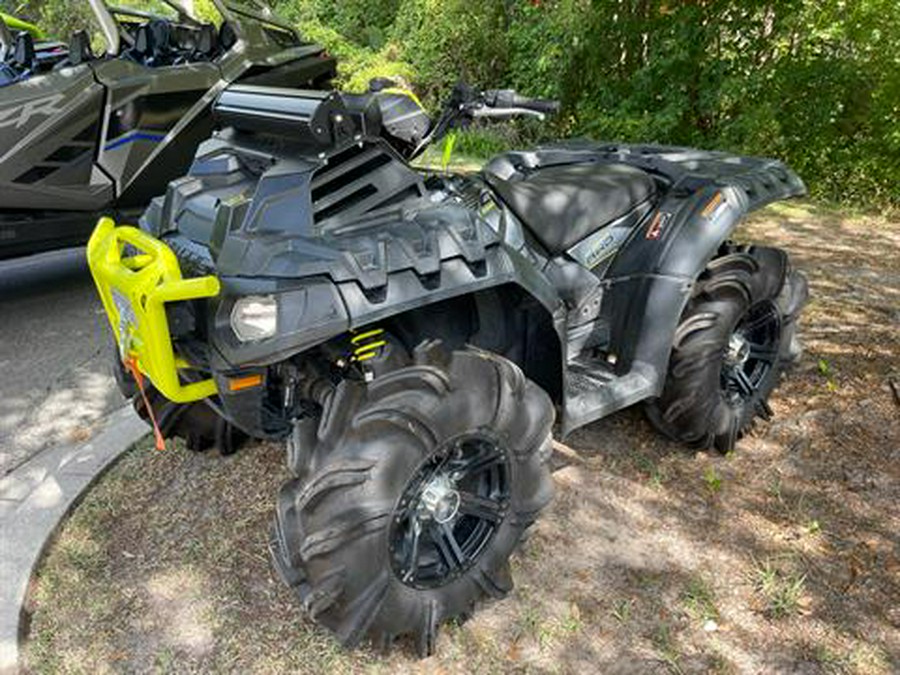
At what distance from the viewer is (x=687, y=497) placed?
10.9 ft

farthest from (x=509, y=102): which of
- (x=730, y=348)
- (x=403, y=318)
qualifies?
(x=730, y=348)

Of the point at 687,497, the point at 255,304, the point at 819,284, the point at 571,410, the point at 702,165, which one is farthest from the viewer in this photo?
the point at 819,284

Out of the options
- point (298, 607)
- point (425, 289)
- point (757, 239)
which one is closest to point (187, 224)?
point (425, 289)

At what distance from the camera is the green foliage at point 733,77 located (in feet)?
24.7

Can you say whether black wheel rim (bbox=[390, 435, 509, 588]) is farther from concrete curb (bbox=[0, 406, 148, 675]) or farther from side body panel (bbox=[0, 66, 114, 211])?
side body panel (bbox=[0, 66, 114, 211])

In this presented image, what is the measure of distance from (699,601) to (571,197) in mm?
1508

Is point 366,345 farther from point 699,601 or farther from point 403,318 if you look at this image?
point 699,601

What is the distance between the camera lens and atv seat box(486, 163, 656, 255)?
2975 mm

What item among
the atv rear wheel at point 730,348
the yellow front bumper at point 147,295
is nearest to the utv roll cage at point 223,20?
the yellow front bumper at point 147,295

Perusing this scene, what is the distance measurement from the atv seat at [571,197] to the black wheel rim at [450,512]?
2.99ft

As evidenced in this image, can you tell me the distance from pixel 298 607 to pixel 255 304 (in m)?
1.14

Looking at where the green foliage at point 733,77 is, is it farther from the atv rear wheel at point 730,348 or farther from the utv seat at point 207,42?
the atv rear wheel at point 730,348

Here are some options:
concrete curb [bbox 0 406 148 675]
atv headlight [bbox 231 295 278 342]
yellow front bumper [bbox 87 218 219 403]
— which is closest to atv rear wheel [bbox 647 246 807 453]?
atv headlight [bbox 231 295 278 342]

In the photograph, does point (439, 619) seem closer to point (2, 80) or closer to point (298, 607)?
point (298, 607)
